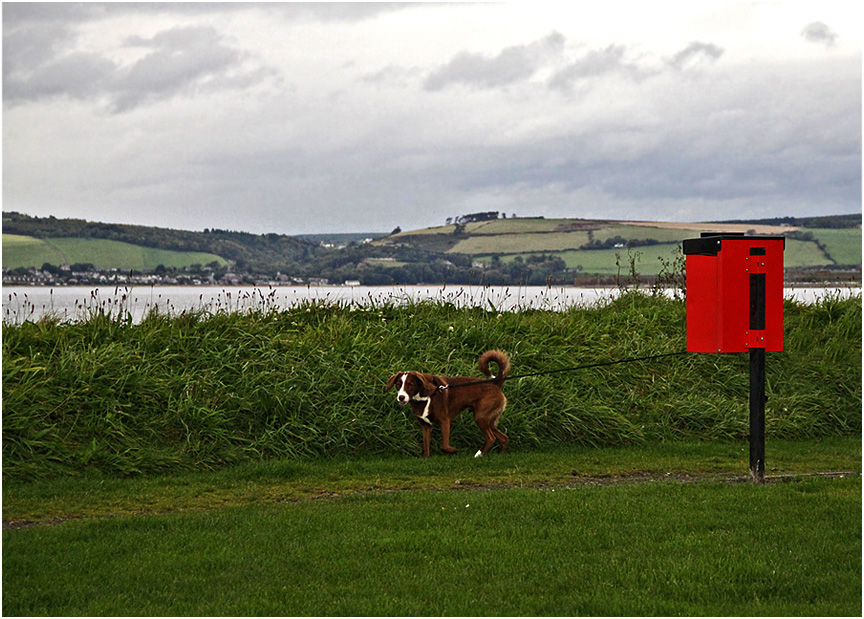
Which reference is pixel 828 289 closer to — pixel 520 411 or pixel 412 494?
pixel 520 411

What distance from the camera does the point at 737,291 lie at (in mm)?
7410

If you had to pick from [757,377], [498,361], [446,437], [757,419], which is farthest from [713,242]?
[446,437]

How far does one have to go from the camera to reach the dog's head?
8547mm

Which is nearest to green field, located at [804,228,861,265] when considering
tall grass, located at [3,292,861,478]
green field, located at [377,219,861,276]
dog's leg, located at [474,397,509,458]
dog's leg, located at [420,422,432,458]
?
green field, located at [377,219,861,276]

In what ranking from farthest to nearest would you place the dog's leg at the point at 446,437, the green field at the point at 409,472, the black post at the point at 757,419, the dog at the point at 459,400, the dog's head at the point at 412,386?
the dog's leg at the point at 446,437
the dog at the point at 459,400
the dog's head at the point at 412,386
the black post at the point at 757,419
the green field at the point at 409,472

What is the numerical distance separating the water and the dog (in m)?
3.94

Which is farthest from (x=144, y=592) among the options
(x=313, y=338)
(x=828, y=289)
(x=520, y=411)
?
(x=828, y=289)

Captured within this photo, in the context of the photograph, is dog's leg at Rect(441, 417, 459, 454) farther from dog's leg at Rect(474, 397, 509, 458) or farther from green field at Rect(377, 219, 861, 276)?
green field at Rect(377, 219, 861, 276)

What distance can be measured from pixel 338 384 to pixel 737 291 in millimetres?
4397

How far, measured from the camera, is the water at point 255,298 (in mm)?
11336

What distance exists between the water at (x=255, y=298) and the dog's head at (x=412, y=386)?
12.6 ft

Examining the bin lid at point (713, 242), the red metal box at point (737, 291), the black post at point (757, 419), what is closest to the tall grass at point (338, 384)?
the black post at point (757, 419)

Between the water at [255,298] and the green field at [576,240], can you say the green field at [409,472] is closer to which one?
the water at [255,298]

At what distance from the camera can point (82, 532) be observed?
597 centimetres
